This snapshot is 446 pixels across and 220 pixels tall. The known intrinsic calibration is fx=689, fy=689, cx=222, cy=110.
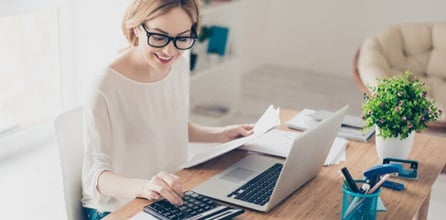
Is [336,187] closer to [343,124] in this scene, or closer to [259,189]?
[259,189]

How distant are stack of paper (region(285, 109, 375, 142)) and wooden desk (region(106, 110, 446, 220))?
0.04 metres

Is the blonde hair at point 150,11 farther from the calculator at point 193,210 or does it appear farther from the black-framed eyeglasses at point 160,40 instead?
the calculator at point 193,210

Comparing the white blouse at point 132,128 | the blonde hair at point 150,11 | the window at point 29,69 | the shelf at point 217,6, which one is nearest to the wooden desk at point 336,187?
the white blouse at point 132,128

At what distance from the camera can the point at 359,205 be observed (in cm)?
159

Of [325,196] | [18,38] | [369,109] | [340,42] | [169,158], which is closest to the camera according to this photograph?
[325,196]

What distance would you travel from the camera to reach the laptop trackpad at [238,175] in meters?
1.86

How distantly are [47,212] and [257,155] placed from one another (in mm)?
1148

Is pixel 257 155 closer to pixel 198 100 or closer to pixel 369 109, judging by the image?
pixel 369 109

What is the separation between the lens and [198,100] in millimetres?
4371

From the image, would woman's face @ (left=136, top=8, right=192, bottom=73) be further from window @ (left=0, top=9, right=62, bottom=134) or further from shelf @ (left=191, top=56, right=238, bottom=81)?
shelf @ (left=191, top=56, right=238, bottom=81)

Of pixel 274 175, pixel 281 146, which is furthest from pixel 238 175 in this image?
pixel 281 146

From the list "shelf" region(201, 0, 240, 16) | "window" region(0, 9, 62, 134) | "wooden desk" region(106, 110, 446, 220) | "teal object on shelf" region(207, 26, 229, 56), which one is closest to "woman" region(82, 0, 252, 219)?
"wooden desk" region(106, 110, 446, 220)

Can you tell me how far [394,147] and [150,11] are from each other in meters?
0.79

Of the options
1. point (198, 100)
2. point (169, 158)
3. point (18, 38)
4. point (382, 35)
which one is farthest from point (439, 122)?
point (18, 38)
